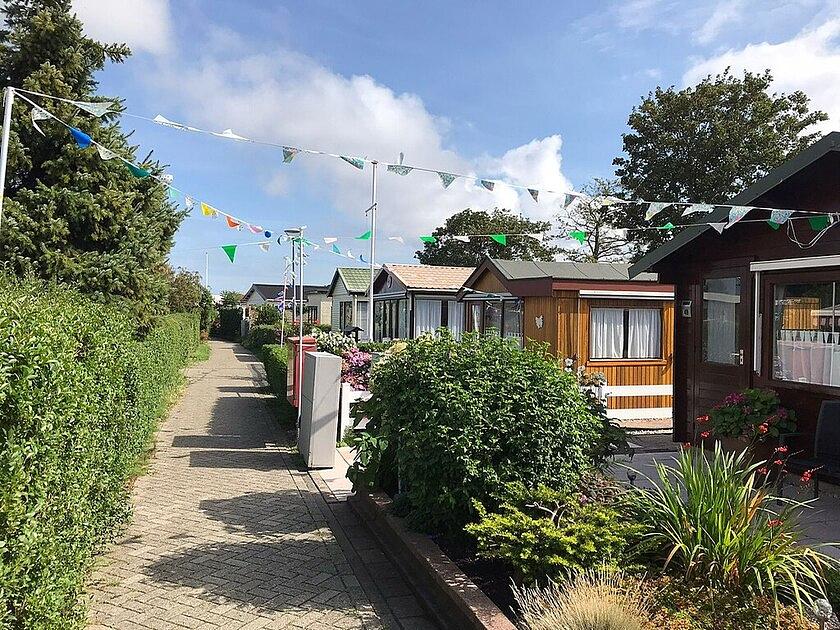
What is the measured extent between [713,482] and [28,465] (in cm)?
362

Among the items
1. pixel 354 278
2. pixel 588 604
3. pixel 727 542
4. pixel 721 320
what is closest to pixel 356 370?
pixel 721 320

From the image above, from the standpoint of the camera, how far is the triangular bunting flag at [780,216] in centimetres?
646

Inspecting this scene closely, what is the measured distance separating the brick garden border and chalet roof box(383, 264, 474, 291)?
1727 cm

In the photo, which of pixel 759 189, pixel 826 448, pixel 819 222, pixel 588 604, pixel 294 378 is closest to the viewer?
pixel 588 604

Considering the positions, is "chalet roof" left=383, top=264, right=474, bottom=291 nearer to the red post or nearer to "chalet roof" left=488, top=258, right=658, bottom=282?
"chalet roof" left=488, top=258, right=658, bottom=282

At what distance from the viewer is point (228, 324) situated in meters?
49.3

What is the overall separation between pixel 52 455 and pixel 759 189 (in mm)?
6657

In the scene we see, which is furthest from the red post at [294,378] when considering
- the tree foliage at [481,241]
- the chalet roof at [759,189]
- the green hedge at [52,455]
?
the tree foliage at [481,241]

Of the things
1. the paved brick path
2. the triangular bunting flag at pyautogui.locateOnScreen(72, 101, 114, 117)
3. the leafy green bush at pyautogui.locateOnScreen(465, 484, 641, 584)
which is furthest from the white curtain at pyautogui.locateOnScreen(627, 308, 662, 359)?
the triangular bunting flag at pyautogui.locateOnScreen(72, 101, 114, 117)

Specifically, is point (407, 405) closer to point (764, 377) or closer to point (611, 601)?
point (611, 601)

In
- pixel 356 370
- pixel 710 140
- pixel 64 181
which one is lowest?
pixel 356 370

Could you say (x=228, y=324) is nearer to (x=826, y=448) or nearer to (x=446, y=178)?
(x=446, y=178)

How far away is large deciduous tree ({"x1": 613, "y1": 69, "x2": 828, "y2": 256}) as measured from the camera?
27.1 meters

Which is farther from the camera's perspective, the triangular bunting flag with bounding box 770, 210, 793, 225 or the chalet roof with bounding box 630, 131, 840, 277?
the triangular bunting flag with bounding box 770, 210, 793, 225
